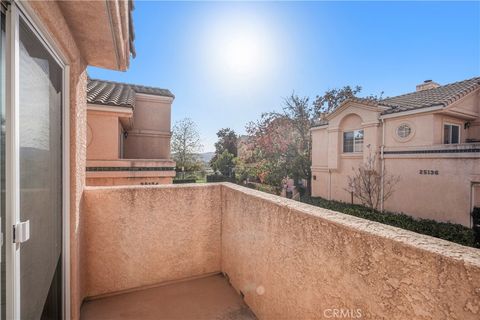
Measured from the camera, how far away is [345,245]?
1831 mm

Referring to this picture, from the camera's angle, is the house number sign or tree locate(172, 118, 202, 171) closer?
the house number sign

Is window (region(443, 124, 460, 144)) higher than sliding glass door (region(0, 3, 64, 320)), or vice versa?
window (region(443, 124, 460, 144))

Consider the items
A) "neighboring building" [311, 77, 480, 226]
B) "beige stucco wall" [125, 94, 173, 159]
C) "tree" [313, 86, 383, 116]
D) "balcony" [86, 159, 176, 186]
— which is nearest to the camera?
"balcony" [86, 159, 176, 186]

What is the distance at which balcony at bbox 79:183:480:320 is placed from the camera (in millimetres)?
1336

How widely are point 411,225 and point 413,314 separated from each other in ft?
38.4

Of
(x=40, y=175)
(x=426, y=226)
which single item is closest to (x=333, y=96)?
(x=426, y=226)

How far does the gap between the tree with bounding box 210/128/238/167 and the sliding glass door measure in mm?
36429

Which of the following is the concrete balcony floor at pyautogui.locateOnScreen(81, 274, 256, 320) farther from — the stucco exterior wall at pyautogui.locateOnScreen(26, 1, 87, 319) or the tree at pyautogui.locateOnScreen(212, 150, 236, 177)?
the tree at pyautogui.locateOnScreen(212, 150, 236, 177)

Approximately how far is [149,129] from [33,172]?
11.6 metres

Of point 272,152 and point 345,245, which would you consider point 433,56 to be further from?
point 345,245

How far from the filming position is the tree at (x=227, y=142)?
129ft

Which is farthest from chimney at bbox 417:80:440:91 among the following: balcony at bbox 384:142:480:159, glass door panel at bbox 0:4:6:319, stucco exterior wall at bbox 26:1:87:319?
glass door panel at bbox 0:4:6:319

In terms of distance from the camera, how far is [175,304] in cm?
354

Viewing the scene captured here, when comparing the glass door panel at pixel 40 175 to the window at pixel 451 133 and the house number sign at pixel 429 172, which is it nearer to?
the house number sign at pixel 429 172
